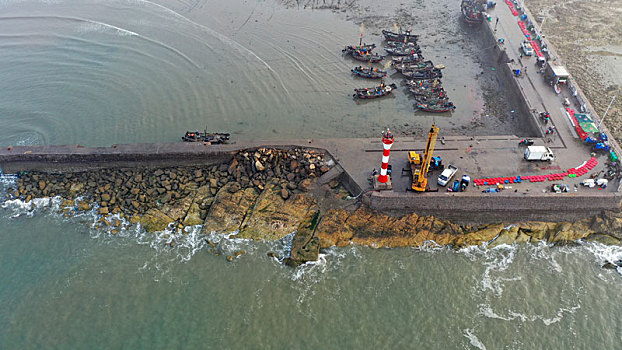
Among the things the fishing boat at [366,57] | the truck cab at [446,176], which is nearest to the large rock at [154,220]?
the truck cab at [446,176]

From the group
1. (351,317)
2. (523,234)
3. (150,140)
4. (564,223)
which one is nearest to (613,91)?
(564,223)

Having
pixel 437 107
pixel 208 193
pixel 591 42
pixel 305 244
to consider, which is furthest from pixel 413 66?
pixel 208 193

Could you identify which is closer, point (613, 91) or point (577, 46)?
point (613, 91)

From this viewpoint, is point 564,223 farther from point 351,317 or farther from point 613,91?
point 613,91

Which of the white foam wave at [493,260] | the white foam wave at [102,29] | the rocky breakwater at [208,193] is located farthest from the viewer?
the white foam wave at [102,29]

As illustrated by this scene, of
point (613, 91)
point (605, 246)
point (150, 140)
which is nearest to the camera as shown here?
point (605, 246)

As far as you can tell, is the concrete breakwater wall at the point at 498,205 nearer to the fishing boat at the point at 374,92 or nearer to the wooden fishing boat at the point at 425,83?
the fishing boat at the point at 374,92

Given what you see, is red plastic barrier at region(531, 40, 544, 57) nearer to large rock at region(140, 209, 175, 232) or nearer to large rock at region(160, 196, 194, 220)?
large rock at region(160, 196, 194, 220)
